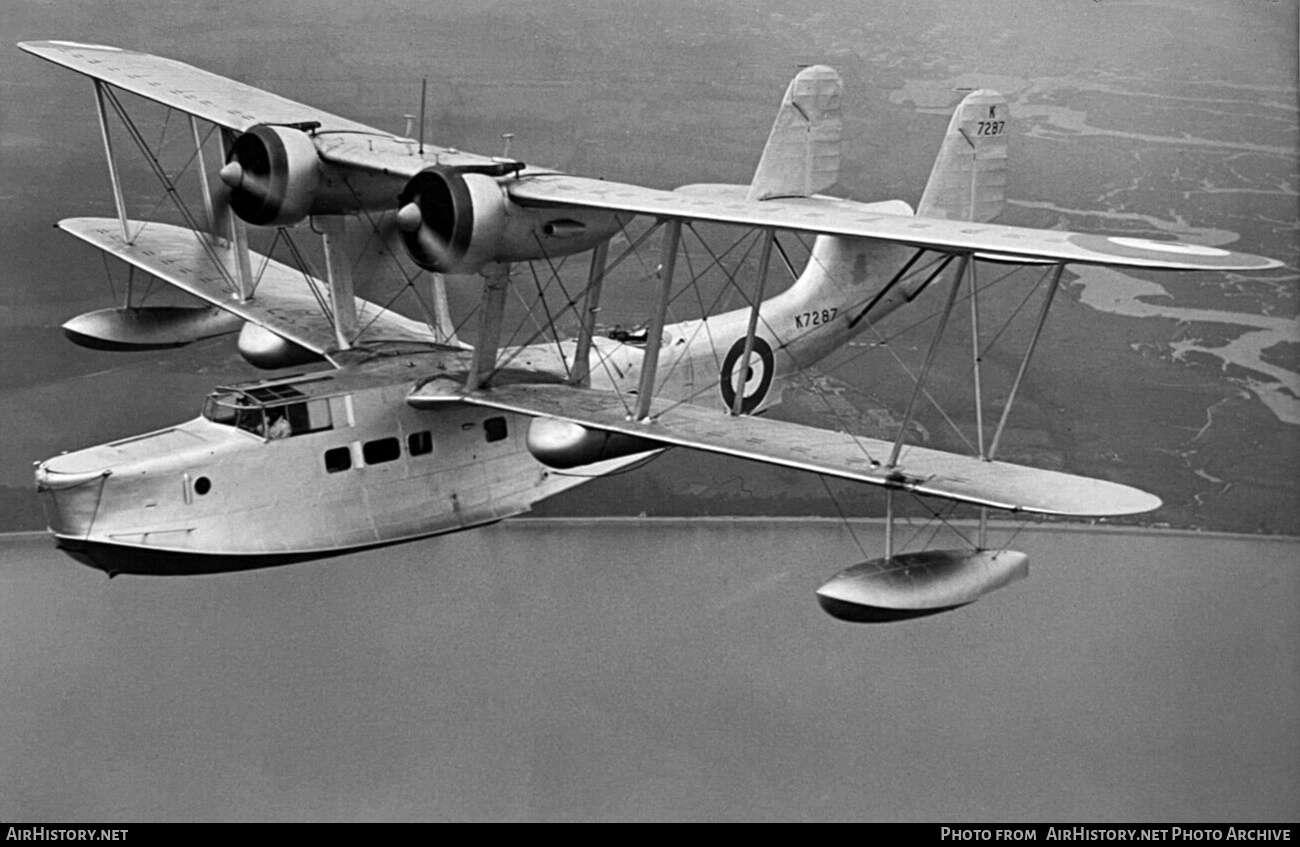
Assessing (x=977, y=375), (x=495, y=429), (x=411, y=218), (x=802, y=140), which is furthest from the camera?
(x=802, y=140)

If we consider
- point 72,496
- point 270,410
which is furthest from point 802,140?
point 72,496

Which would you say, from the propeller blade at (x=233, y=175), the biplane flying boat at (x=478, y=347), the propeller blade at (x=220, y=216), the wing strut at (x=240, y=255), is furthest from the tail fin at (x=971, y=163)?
the propeller blade at (x=220, y=216)

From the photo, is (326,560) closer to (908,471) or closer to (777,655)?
(777,655)

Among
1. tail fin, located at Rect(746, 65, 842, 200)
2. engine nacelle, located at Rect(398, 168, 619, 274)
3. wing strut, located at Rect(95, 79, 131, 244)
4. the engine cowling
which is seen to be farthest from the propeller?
wing strut, located at Rect(95, 79, 131, 244)

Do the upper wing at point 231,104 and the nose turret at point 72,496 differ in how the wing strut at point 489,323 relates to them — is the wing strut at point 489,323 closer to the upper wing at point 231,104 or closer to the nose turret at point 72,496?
the upper wing at point 231,104

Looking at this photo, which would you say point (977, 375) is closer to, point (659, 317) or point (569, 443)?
point (659, 317)

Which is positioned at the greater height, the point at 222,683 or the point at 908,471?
the point at 908,471

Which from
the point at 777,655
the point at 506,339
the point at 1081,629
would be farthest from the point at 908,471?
the point at 506,339
